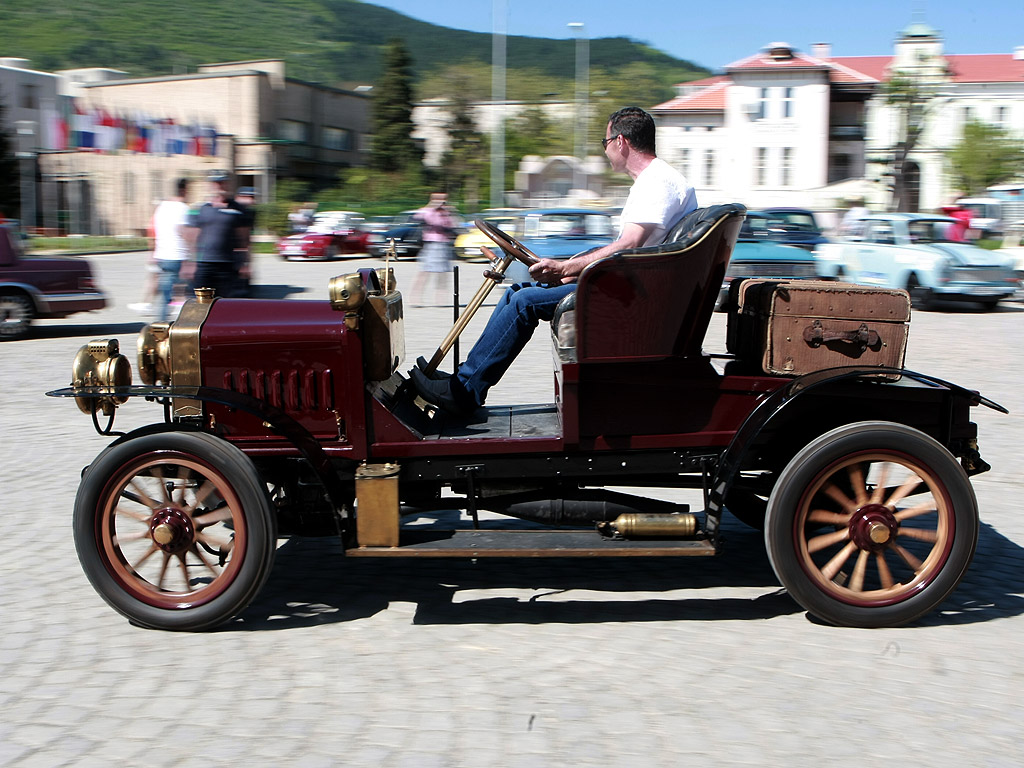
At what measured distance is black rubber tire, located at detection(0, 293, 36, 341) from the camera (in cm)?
1252

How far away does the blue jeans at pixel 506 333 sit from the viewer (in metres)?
4.54

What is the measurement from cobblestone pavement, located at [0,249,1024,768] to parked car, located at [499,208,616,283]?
1710 centimetres

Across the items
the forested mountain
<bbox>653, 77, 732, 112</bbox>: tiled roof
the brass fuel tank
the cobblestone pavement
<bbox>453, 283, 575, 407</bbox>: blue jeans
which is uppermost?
the forested mountain

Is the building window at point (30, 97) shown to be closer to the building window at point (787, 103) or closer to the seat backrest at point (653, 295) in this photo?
the building window at point (787, 103)

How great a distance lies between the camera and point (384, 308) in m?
4.07

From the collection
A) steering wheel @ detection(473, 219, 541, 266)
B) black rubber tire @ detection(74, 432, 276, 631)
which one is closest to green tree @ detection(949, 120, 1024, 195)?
steering wheel @ detection(473, 219, 541, 266)

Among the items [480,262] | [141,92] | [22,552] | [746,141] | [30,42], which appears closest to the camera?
[22,552]

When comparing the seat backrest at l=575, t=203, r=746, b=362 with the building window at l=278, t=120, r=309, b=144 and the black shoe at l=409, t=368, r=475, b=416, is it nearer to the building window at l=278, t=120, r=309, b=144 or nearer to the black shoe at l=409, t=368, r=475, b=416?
the black shoe at l=409, t=368, r=475, b=416

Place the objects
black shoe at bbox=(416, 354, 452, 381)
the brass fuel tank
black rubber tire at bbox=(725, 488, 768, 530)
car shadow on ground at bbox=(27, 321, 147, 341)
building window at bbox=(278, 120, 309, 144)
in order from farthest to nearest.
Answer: building window at bbox=(278, 120, 309, 144) → car shadow on ground at bbox=(27, 321, 147, 341) → black rubber tire at bbox=(725, 488, 768, 530) → black shoe at bbox=(416, 354, 452, 381) → the brass fuel tank

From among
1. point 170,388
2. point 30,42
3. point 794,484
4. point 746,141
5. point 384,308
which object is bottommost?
point 794,484

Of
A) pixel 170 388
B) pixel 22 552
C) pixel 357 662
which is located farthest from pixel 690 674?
pixel 22 552

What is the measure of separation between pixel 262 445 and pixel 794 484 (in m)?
2.07

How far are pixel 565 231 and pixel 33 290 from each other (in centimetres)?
1261

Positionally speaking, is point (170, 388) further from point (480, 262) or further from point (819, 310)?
point (480, 262)
